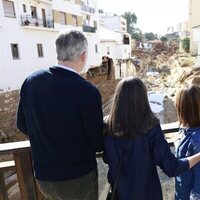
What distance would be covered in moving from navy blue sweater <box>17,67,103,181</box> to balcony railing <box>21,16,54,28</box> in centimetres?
1474

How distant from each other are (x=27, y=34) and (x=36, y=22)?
1223 mm

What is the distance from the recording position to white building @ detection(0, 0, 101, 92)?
1357 cm

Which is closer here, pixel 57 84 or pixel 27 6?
pixel 57 84

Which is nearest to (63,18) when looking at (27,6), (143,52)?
(27,6)

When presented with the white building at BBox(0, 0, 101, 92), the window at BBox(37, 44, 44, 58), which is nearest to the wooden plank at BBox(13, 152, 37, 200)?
the white building at BBox(0, 0, 101, 92)

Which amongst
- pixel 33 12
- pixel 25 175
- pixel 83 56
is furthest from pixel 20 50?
pixel 83 56

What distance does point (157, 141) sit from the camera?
1424 mm

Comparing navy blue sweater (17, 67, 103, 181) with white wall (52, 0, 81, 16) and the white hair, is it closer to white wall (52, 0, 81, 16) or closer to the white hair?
the white hair

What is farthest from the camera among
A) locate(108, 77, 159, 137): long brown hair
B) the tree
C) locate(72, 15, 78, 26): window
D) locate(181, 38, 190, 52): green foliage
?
the tree

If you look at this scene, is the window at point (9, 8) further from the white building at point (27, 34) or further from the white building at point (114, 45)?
the white building at point (114, 45)

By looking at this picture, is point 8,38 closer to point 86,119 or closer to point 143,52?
point 86,119

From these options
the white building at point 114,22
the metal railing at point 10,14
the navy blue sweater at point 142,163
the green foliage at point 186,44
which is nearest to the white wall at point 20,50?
the metal railing at point 10,14

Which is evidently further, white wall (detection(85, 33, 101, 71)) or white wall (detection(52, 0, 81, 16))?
white wall (detection(85, 33, 101, 71))

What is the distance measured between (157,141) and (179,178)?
0.42m
